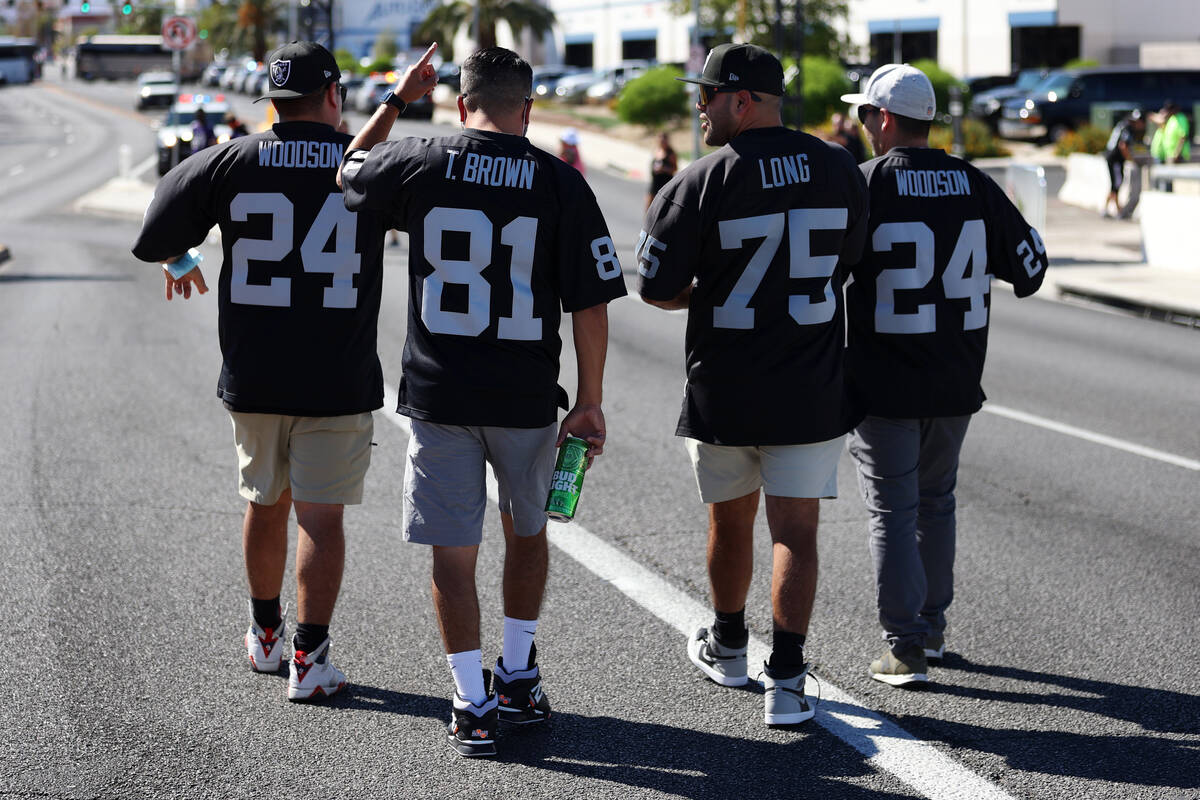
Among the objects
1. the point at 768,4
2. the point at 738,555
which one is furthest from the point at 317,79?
the point at 768,4

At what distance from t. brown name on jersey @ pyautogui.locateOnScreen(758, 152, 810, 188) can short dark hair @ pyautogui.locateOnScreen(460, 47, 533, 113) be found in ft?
2.53

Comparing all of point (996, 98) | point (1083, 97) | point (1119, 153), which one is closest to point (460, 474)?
point (1119, 153)

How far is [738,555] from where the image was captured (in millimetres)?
4727

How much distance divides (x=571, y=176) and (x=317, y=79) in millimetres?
967

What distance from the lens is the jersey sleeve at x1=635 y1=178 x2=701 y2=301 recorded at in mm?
4359

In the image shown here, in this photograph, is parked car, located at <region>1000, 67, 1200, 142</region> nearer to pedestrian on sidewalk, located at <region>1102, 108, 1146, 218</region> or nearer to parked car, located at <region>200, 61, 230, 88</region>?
pedestrian on sidewalk, located at <region>1102, 108, 1146, 218</region>

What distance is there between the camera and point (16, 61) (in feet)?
317

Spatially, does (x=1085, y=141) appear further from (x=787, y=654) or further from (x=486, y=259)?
(x=486, y=259)

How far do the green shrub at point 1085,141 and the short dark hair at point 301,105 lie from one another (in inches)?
1256

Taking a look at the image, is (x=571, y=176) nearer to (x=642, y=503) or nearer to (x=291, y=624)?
(x=291, y=624)

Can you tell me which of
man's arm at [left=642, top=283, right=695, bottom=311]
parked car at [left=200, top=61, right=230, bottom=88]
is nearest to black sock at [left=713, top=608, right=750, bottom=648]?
man's arm at [left=642, top=283, right=695, bottom=311]

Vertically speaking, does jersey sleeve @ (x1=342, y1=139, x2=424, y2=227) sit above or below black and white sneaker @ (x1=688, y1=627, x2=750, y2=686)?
above

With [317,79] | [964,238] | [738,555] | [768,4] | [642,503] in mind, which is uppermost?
[768,4]

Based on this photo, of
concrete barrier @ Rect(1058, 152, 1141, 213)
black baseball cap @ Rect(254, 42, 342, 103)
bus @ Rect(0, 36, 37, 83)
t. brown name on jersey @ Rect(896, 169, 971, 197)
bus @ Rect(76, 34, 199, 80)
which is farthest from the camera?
bus @ Rect(76, 34, 199, 80)
